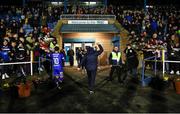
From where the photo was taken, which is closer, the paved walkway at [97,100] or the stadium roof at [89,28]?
the paved walkway at [97,100]

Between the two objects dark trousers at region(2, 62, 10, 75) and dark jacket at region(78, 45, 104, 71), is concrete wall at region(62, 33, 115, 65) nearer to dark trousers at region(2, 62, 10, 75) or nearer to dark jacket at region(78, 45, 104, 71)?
dark trousers at region(2, 62, 10, 75)

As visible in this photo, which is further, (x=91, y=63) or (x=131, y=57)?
(x=131, y=57)

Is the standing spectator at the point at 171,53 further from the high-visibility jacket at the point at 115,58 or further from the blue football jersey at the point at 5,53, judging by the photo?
the blue football jersey at the point at 5,53

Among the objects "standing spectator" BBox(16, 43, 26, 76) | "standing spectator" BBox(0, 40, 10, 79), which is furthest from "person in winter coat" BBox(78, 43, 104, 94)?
"standing spectator" BBox(0, 40, 10, 79)

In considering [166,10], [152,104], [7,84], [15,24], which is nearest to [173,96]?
[152,104]

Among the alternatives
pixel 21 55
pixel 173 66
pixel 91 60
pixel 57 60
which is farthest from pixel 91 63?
pixel 173 66

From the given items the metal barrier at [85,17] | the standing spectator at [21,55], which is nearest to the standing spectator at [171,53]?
the standing spectator at [21,55]

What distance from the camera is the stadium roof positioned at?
88.6ft

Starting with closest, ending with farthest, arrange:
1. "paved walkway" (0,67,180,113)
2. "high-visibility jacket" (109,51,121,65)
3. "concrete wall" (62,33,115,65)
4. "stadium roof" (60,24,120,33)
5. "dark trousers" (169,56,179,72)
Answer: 1. "paved walkway" (0,67,180,113)
2. "high-visibility jacket" (109,51,121,65)
3. "dark trousers" (169,56,179,72)
4. "stadium roof" (60,24,120,33)
5. "concrete wall" (62,33,115,65)

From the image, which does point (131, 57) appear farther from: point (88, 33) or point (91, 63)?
point (88, 33)

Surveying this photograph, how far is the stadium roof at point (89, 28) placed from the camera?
27000 millimetres

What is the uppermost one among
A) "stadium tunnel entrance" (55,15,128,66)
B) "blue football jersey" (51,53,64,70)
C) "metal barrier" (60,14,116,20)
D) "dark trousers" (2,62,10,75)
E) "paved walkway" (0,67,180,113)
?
"metal barrier" (60,14,116,20)

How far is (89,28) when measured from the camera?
27.4 metres

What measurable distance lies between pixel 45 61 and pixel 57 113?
6.50 m
